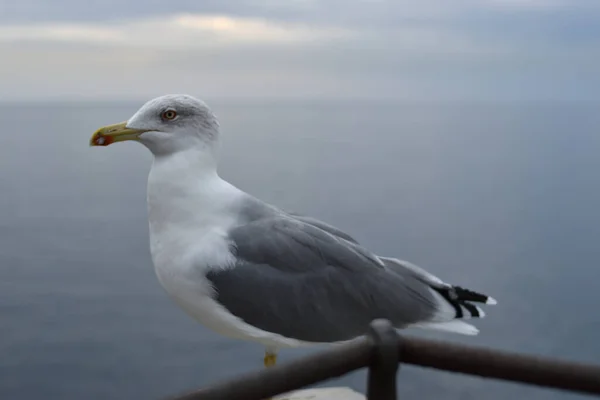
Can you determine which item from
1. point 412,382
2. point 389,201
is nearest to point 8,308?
point 412,382

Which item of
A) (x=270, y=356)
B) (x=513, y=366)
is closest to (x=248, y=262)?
(x=270, y=356)

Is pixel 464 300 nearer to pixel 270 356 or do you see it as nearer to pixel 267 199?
pixel 270 356

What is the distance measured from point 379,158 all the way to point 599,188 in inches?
1277

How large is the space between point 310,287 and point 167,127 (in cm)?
126

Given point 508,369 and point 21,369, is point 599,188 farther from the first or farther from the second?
point 508,369

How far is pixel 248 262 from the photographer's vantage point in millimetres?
3711

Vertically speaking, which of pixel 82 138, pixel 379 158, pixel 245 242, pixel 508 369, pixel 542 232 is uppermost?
pixel 82 138

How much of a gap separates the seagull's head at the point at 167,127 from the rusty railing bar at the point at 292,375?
7.90ft

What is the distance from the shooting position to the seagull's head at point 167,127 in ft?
11.9

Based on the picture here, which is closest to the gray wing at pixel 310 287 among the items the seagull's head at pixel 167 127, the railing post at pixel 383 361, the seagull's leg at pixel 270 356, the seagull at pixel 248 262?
the seagull at pixel 248 262

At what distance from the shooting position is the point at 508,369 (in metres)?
1.41

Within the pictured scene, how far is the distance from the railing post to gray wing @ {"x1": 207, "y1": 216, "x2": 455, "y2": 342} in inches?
84.3

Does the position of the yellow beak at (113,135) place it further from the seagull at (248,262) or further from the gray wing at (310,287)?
the gray wing at (310,287)

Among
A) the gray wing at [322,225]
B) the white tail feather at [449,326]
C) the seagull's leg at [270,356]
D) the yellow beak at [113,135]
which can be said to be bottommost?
the seagull's leg at [270,356]
